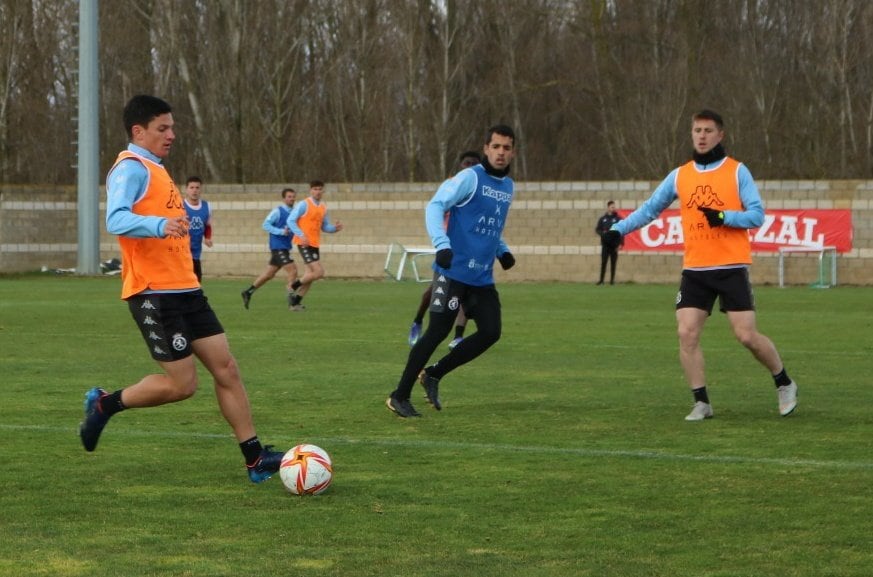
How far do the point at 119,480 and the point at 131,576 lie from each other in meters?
2.24

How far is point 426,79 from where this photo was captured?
51906 millimetres

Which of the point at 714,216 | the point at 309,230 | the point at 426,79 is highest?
the point at 426,79

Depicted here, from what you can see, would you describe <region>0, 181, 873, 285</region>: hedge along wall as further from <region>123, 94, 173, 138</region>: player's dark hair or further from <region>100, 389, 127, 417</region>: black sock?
<region>123, 94, 173, 138</region>: player's dark hair

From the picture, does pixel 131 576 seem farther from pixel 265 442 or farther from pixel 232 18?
pixel 232 18

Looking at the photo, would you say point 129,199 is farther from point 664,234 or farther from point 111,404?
point 664,234

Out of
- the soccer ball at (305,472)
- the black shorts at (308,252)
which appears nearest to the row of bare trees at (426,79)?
the black shorts at (308,252)

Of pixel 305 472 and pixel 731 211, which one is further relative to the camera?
pixel 731 211


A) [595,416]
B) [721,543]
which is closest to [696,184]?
[595,416]

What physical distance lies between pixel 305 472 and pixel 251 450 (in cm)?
48

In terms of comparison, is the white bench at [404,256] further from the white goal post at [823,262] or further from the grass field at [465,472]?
the grass field at [465,472]

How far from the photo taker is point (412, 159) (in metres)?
51.3

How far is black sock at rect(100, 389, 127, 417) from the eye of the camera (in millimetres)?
8217

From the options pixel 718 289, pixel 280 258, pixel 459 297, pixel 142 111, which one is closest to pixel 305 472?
pixel 142 111

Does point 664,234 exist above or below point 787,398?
above
